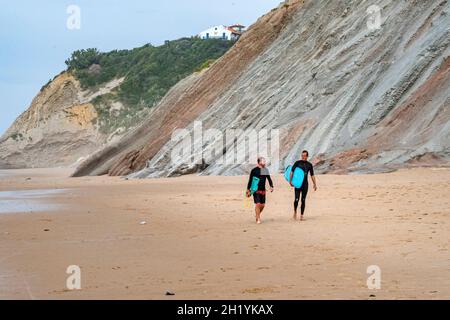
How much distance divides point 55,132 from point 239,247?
7425cm

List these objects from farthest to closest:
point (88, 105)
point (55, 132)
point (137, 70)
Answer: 1. point (137, 70)
2. point (88, 105)
3. point (55, 132)

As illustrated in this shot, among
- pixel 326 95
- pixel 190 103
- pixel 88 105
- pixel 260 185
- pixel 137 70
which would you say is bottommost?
pixel 260 185

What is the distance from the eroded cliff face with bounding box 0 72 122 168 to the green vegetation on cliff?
1.53 metres

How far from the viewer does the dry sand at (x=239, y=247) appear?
303 inches

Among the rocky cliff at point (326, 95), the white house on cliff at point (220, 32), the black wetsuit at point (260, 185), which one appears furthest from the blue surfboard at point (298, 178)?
the white house on cliff at point (220, 32)

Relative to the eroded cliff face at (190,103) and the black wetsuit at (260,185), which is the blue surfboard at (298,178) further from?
the eroded cliff face at (190,103)

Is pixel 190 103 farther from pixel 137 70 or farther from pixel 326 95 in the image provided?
pixel 137 70

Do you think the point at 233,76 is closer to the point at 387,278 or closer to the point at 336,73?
the point at 336,73

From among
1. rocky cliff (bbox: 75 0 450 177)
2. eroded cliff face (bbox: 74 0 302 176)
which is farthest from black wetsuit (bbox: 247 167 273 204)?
eroded cliff face (bbox: 74 0 302 176)

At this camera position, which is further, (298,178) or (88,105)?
(88,105)

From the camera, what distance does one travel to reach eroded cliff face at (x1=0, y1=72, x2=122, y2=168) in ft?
267

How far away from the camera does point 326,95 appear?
3222 centimetres

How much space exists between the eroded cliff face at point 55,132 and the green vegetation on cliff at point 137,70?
5.01ft

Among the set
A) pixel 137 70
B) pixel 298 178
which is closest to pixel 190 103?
pixel 298 178
